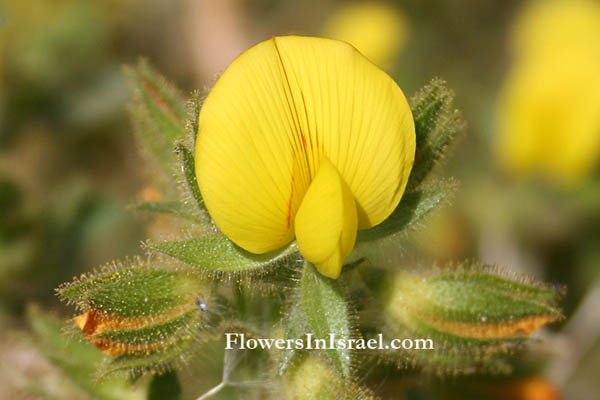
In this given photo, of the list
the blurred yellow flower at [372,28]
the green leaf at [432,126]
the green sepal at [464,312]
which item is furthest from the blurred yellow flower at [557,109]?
the green leaf at [432,126]

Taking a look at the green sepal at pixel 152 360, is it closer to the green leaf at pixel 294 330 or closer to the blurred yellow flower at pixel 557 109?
the green leaf at pixel 294 330

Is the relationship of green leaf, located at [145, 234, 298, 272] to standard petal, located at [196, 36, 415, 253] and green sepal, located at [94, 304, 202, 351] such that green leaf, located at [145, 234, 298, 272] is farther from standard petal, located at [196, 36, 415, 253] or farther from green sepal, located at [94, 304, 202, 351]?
green sepal, located at [94, 304, 202, 351]

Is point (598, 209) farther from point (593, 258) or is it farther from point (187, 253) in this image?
point (187, 253)

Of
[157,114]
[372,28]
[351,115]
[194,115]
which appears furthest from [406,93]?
[194,115]

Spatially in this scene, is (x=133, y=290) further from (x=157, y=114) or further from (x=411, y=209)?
(x=411, y=209)

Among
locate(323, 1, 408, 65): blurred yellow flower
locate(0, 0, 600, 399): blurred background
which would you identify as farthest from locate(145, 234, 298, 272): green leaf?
locate(323, 1, 408, 65): blurred yellow flower
